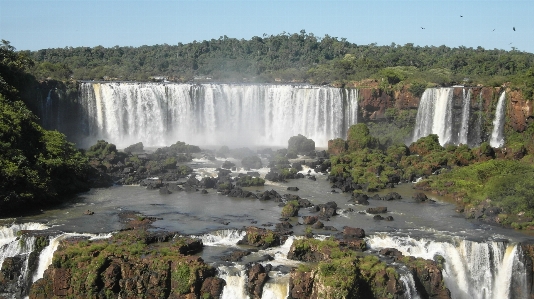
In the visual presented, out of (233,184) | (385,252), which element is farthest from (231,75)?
(385,252)

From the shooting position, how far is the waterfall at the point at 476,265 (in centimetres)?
2495

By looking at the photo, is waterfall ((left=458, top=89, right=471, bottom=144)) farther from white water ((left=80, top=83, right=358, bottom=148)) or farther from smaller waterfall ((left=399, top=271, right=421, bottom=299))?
smaller waterfall ((left=399, top=271, right=421, bottom=299))

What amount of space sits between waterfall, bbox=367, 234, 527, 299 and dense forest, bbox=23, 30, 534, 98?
64.8 ft

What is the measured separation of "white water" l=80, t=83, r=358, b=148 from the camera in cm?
4909

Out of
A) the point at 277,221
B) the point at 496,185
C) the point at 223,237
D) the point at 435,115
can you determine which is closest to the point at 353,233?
the point at 277,221

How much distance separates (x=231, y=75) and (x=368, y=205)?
1776 inches

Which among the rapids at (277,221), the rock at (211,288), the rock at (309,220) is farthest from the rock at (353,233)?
the rock at (211,288)

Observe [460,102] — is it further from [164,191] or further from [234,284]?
[234,284]

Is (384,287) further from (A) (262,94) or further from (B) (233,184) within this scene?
(A) (262,94)

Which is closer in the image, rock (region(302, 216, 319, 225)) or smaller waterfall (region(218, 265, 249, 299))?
smaller waterfall (region(218, 265, 249, 299))

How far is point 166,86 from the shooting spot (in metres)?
50.4

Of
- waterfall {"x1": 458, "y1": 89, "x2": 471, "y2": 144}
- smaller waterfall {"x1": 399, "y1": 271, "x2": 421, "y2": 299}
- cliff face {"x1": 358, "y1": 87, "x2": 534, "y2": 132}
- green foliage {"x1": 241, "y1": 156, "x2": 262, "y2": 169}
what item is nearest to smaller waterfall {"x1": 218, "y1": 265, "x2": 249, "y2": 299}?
smaller waterfall {"x1": 399, "y1": 271, "x2": 421, "y2": 299}

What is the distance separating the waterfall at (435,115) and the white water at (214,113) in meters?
4.77

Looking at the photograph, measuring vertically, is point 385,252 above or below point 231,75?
below
